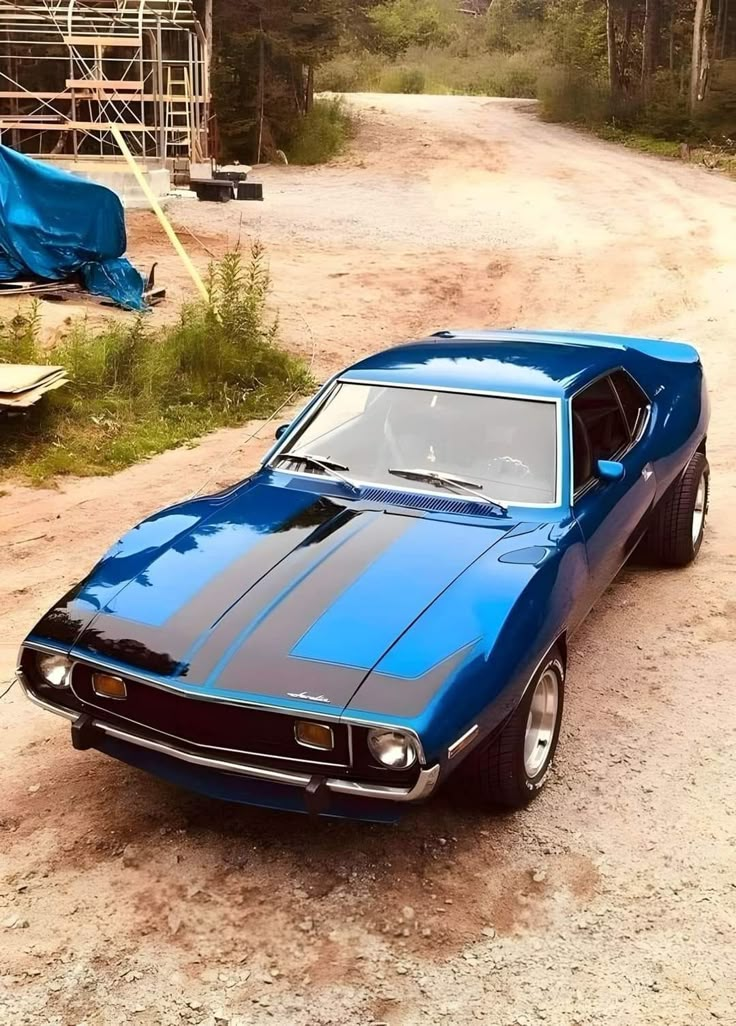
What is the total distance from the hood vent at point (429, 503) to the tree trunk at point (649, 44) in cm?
2939

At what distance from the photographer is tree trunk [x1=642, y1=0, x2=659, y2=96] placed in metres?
30.3

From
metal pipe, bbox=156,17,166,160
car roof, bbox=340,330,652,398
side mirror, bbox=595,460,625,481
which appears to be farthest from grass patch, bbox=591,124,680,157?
side mirror, bbox=595,460,625,481

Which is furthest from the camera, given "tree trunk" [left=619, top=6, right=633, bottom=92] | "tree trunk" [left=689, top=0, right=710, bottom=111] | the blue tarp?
"tree trunk" [left=619, top=6, right=633, bottom=92]

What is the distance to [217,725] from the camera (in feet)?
10.9

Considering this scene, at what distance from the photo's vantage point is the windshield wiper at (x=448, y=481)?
4449 millimetres

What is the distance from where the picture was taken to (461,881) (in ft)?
11.4

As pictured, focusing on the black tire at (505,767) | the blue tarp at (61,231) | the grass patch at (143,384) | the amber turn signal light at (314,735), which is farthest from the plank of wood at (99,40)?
the amber turn signal light at (314,735)

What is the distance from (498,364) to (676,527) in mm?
1611

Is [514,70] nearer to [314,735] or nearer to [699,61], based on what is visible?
[699,61]

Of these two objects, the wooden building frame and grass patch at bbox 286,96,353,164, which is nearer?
the wooden building frame

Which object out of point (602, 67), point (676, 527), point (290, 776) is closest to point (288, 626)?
point (290, 776)

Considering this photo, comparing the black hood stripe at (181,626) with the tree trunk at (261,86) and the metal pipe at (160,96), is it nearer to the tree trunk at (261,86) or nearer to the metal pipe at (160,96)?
the metal pipe at (160,96)

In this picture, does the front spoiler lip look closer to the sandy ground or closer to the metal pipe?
the sandy ground

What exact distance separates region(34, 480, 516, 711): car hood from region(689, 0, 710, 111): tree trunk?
27.3 metres
